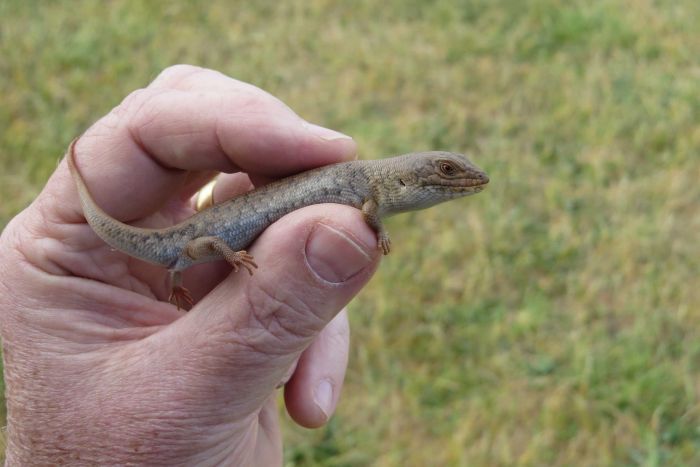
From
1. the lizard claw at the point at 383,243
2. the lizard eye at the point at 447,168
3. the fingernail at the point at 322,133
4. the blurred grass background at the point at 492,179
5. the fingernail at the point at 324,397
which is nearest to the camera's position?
the lizard claw at the point at 383,243

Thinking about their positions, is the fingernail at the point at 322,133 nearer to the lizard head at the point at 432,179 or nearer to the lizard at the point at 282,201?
the lizard at the point at 282,201

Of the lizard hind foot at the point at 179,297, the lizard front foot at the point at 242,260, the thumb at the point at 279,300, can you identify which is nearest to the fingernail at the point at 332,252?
the thumb at the point at 279,300

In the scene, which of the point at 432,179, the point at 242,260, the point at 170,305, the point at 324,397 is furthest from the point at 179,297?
the point at 432,179

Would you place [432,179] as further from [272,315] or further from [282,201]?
[272,315]

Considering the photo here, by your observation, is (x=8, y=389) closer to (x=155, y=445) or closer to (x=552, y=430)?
(x=155, y=445)

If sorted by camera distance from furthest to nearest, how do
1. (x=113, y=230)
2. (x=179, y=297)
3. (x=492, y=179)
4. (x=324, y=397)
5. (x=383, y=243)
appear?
(x=492, y=179)
(x=324, y=397)
(x=179, y=297)
(x=113, y=230)
(x=383, y=243)

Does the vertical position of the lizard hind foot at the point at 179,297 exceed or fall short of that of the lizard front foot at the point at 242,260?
it falls short

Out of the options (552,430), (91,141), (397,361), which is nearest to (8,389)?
(91,141)
